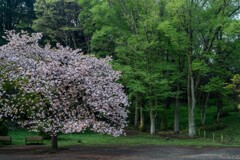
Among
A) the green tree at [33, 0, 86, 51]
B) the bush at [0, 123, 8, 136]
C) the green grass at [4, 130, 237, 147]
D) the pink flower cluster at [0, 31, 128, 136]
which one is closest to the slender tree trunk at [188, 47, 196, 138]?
the green grass at [4, 130, 237, 147]

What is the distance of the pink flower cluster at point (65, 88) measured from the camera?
2144 centimetres

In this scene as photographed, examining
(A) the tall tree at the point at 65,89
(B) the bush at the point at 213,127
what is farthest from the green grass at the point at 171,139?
(A) the tall tree at the point at 65,89

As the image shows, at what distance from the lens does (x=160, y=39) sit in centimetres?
4072

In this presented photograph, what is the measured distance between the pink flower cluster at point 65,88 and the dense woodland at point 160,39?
43.4 feet

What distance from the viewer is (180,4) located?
34312mm

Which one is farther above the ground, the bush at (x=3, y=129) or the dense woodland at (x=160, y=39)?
the dense woodland at (x=160, y=39)

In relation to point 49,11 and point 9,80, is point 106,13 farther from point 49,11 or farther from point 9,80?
point 9,80

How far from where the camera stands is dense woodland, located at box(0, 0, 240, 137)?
36406 millimetres

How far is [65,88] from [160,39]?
69.2 ft

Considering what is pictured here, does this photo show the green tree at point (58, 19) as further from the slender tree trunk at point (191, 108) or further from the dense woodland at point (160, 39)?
the slender tree trunk at point (191, 108)

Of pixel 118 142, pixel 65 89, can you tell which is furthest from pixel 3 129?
pixel 65 89

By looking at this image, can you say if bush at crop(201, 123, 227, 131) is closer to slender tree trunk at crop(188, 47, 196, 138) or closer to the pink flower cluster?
slender tree trunk at crop(188, 47, 196, 138)

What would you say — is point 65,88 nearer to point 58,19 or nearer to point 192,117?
point 192,117

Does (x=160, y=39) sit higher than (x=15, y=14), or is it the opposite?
(x=15, y=14)
